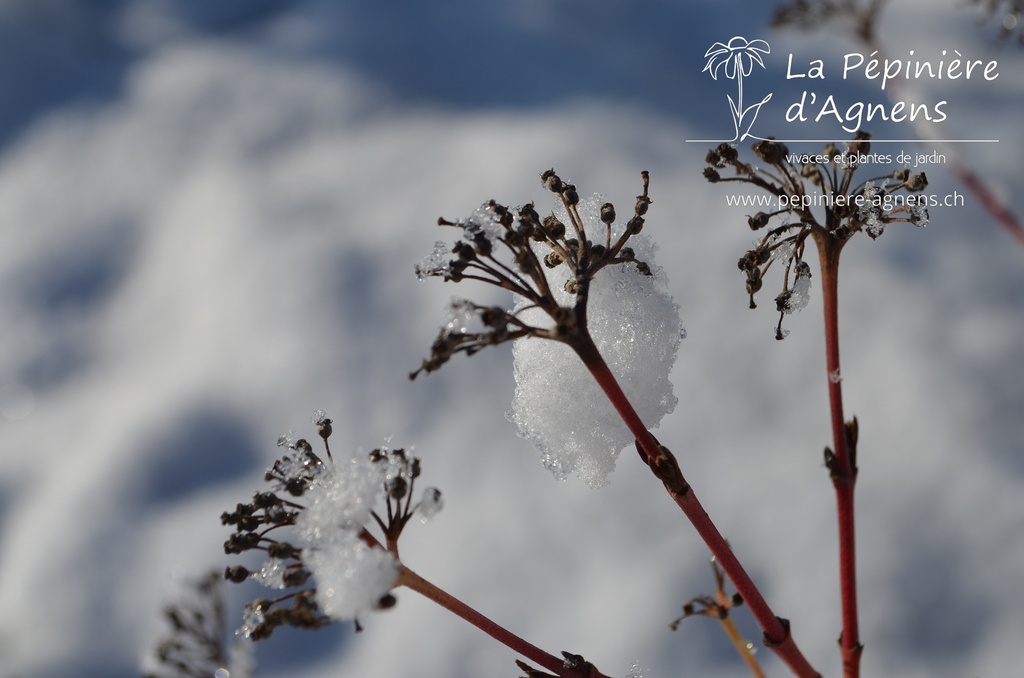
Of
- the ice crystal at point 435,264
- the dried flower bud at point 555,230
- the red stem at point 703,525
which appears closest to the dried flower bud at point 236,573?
the ice crystal at point 435,264

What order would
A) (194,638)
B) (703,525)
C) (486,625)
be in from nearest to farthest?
1. (486,625)
2. (703,525)
3. (194,638)

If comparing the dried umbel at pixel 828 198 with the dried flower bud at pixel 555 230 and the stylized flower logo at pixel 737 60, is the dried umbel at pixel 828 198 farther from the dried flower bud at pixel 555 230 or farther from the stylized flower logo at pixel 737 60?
the stylized flower logo at pixel 737 60

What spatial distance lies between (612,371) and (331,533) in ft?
2.64

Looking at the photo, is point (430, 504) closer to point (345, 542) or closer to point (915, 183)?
point (345, 542)

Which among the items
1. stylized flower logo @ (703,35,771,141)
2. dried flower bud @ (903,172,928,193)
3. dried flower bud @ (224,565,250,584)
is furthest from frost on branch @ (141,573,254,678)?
stylized flower logo @ (703,35,771,141)

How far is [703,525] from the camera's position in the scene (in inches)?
64.9

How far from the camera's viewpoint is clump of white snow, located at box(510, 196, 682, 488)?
75.2 inches

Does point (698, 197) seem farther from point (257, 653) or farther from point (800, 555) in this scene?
point (257, 653)

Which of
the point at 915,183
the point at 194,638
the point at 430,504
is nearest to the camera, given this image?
the point at 430,504

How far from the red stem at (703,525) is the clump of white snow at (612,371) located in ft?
0.78

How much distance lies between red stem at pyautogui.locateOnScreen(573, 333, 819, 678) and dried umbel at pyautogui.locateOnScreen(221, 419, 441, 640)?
40 cm

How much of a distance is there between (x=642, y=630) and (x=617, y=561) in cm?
50

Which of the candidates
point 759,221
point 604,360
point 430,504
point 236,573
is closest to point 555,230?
point 604,360

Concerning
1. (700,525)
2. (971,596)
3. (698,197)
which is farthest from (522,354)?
(698,197)
